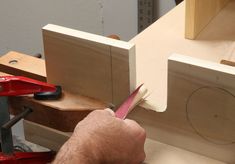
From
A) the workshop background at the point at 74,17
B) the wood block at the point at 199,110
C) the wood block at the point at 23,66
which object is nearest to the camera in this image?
the wood block at the point at 199,110

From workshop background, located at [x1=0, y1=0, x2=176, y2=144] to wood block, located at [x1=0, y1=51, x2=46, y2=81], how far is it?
2.75ft

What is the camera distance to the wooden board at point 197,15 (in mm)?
978

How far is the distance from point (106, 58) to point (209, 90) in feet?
0.65

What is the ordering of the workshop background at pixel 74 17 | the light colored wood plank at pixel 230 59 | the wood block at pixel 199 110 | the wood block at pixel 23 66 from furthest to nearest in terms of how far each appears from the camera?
the workshop background at pixel 74 17 → the wood block at pixel 23 66 → the light colored wood plank at pixel 230 59 → the wood block at pixel 199 110

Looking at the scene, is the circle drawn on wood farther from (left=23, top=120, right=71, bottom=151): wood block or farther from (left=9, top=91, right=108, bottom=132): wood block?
(left=23, top=120, right=71, bottom=151): wood block

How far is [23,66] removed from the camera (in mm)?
935

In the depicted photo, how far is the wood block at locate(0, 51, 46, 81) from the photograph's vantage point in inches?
36.3

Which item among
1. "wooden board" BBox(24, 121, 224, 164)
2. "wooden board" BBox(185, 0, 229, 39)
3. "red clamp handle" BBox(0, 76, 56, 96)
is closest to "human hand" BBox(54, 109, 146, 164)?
"wooden board" BBox(24, 121, 224, 164)

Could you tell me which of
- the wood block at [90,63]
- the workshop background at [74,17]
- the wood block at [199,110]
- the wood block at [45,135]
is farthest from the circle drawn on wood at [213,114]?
the workshop background at [74,17]

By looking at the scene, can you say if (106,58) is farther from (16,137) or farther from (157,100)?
(16,137)

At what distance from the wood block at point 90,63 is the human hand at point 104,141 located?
9cm

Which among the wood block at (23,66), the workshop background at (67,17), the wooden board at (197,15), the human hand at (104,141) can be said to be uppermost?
the wooden board at (197,15)

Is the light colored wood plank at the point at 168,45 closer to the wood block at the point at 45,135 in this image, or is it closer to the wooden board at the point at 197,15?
the wooden board at the point at 197,15

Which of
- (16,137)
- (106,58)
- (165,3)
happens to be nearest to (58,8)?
(165,3)
